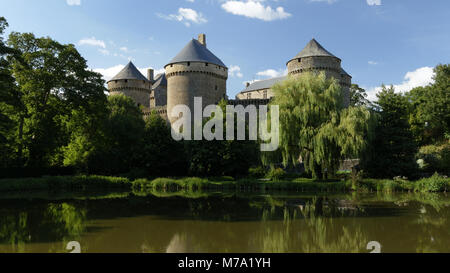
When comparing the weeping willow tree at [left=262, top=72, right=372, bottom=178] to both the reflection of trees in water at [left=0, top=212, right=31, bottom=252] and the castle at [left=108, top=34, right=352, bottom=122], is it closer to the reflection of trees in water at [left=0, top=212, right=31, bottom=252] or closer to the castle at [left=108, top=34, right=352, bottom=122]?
the castle at [left=108, top=34, right=352, bottom=122]

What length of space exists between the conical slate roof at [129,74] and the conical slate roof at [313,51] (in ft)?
52.8

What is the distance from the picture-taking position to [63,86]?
2142 centimetres

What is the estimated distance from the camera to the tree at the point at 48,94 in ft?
66.4

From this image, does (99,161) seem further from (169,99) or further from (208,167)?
(169,99)

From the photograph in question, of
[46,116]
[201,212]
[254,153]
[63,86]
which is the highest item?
[63,86]

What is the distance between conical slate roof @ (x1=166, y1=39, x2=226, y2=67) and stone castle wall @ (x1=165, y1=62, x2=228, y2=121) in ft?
1.13

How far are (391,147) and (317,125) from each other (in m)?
4.28

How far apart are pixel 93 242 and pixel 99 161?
17.7 m

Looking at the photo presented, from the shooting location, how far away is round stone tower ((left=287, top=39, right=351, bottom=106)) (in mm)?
27578

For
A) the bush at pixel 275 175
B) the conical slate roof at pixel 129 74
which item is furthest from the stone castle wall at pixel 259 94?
the bush at pixel 275 175

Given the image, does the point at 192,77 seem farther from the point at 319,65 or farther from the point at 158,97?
the point at 158,97

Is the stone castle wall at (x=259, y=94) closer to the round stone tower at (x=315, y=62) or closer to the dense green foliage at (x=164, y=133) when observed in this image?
the round stone tower at (x=315, y=62)
